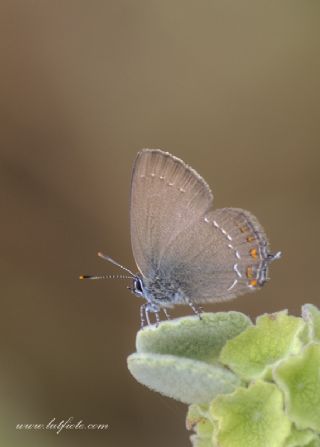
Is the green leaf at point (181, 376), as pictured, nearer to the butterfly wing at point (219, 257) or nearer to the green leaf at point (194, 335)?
the green leaf at point (194, 335)

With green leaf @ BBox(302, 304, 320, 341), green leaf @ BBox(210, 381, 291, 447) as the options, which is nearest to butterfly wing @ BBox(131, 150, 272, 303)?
green leaf @ BBox(302, 304, 320, 341)

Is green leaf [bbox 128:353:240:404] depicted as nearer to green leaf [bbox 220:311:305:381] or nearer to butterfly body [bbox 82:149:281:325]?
green leaf [bbox 220:311:305:381]

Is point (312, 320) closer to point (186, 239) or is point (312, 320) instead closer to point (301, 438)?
point (301, 438)

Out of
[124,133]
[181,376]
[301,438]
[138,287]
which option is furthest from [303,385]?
[124,133]

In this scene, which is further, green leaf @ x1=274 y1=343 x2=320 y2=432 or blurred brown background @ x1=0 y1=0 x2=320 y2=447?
blurred brown background @ x1=0 y1=0 x2=320 y2=447

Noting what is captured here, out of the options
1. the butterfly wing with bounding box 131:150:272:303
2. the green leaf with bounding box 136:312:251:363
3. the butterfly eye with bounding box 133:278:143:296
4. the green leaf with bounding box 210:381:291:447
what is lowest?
the butterfly eye with bounding box 133:278:143:296
